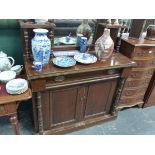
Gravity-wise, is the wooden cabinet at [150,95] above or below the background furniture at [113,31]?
below

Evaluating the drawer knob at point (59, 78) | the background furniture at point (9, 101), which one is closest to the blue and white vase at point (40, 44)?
the drawer knob at point (59, 78)

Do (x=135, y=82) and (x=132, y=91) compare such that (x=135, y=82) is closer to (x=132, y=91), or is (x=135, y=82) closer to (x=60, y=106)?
(x=132, y=91)

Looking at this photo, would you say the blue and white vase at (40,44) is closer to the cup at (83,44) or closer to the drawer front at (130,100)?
the cup at (83,44)

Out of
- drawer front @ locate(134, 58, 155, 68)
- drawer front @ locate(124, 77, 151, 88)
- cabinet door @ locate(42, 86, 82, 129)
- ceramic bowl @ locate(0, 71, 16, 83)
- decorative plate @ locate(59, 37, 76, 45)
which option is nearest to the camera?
ceramic bowl @ locate(0, 71, 16, 83)

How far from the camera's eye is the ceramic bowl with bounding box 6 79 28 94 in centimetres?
123

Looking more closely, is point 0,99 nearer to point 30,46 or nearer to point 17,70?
point 17,70

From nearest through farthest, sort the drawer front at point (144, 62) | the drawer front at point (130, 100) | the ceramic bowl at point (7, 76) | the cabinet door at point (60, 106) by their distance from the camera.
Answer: the ceramic bowl at point (7, 76) → the cabinet door at point (60, 106) → the drawer front at point (144, 62) → the drawer front at point (130, 100)

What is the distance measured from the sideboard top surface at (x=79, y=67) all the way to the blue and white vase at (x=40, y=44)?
0.10 metres

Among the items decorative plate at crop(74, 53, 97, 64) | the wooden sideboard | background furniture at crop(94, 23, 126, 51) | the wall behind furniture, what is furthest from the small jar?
the wall behind furniture

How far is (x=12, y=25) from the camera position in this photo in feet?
4.96

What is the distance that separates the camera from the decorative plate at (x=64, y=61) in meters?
1.39

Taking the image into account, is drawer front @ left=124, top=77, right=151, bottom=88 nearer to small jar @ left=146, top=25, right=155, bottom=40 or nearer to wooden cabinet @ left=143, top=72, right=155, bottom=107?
wooden cabinet @ left=143, top=72, right=155, bottom=107

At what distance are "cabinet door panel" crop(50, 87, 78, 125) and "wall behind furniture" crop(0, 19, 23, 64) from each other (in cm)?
61

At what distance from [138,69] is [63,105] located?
36.6 inches
